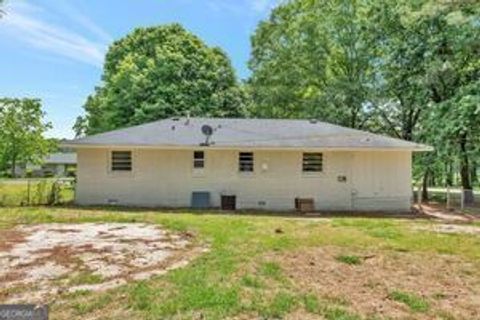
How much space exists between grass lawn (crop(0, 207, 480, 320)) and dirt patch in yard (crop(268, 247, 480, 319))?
13mm

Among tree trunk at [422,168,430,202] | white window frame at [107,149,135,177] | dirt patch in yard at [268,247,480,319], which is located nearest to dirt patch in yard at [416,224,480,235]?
dirt patch in yard at [268,247,480,319]

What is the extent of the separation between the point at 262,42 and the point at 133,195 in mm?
17102

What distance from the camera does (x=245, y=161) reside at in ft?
59.2

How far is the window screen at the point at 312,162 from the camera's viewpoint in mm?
18109

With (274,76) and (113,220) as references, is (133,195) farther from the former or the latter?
(274,76)

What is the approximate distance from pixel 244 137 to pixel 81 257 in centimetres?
1053

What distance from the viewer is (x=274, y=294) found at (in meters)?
6.00

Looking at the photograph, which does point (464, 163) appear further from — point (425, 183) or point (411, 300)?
point (411, 300)

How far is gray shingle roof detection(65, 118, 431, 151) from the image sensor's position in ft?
57.5

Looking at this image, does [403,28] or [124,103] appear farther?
[124,103]

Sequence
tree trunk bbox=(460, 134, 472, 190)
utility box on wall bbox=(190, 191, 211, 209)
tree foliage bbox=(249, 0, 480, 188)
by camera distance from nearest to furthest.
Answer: utility box on wall bbox=(190, 191, 211, 209) → tree foliage bbox=(249, 0, 480, 188) → tree trunk bbox=(460, 134, 472, 190)

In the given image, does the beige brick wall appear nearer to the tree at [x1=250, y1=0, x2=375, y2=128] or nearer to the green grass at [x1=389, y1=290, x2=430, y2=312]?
the tree at [x1=250, y1=0, x2=375, y2=128]

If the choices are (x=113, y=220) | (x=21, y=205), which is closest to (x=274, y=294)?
(x=113, y=220)

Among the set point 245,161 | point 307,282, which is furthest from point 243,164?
point 307,282
